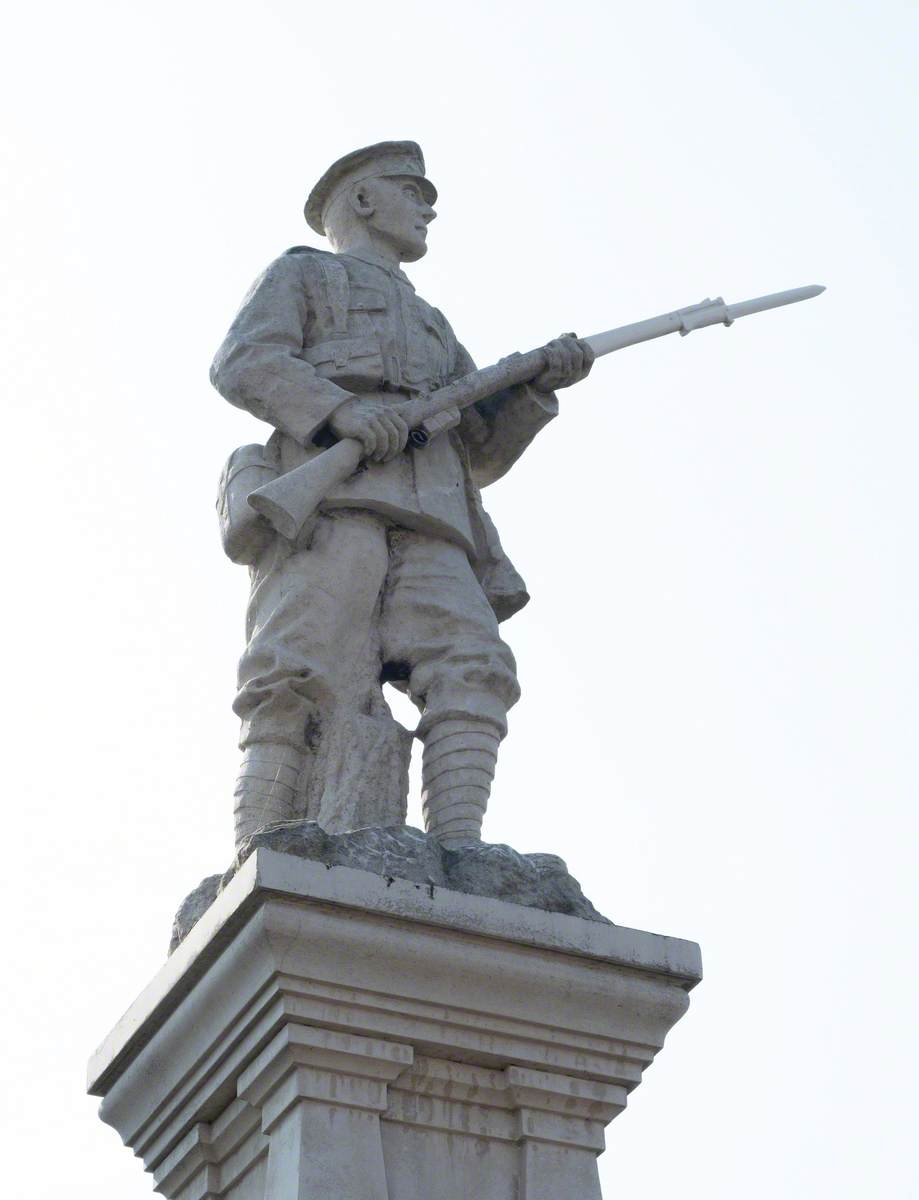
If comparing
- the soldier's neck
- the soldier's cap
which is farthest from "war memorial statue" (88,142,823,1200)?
the soldier's cap

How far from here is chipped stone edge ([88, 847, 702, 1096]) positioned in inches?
185

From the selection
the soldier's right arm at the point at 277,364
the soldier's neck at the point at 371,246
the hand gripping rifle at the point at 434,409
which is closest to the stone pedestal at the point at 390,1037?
the hand gripping rifle at the point at 434,409

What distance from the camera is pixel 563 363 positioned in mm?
6602

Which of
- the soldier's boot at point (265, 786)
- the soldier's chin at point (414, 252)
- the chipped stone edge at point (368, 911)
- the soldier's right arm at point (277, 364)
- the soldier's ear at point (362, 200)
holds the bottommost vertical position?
the chipped stone edge at point (368, 911)

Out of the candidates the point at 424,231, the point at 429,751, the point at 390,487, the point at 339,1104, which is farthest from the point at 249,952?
the point at 424,231

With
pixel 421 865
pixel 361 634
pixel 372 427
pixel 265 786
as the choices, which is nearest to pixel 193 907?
pixel 265 786

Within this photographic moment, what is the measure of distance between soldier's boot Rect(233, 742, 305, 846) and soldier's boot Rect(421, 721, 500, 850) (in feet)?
1.21

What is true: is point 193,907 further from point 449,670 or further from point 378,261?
point 378,261

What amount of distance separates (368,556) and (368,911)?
1438mm

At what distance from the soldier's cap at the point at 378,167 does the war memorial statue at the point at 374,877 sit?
0.39 metres

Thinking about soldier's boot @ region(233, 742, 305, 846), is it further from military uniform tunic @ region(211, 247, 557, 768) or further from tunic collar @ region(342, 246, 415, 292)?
tunic collar @ region(342, 246, 415, 292)

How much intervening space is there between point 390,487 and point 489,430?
683 millimetres

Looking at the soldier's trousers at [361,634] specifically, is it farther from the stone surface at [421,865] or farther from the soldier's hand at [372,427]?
the stone surface at [421,865]

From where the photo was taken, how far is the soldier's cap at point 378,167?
686 centimetres
